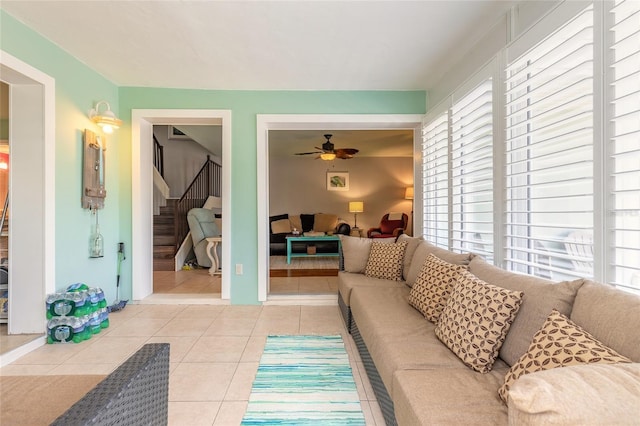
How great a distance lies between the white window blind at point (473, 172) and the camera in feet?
7.48

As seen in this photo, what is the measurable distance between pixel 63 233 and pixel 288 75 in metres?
2.62

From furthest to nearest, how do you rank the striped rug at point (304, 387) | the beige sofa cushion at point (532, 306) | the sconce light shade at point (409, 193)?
the sconce light shade at point (409, 193) → the striped rug at point (304, 387) → the beige sofa cushion at point (532, 306)

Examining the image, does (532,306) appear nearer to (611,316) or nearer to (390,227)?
(611,316)

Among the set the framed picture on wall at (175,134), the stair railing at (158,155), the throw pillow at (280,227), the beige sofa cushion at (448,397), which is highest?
the framed picture on wall at (175,134)

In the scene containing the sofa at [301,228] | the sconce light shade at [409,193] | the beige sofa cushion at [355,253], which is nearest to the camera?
the beige sofa cushion at [355,253]

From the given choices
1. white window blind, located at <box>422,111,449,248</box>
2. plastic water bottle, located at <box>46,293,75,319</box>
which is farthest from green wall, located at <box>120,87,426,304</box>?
plastic water bottle, located at <box>46,293,75,319</box>

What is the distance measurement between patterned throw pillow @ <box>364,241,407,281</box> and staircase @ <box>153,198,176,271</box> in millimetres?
3967

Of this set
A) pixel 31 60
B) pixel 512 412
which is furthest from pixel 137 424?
pixel 31 60

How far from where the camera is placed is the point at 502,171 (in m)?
2.10

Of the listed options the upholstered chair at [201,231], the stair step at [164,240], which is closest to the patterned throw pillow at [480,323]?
the upholstered chair at [201,231]

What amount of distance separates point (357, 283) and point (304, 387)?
45.0 inches

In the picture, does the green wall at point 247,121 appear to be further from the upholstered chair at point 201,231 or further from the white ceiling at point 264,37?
the upholstered chair at point 201,231

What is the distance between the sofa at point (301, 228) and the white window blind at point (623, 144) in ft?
18.0

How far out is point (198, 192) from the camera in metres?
7.34
